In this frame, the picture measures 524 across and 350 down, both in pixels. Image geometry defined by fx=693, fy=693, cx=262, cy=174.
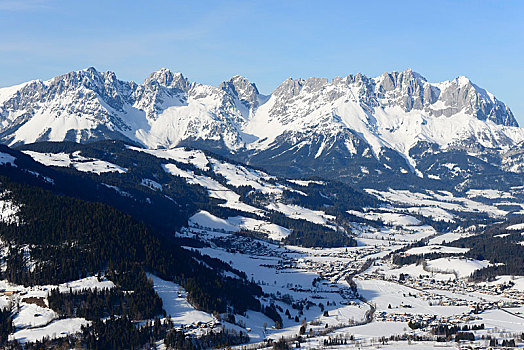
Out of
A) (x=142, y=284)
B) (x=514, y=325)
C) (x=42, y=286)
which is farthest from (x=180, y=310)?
(x=514, y=325)

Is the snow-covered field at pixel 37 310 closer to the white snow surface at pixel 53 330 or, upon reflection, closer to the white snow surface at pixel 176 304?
the white snow surface at pixel 53 330

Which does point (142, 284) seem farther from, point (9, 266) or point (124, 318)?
point (9, 266)

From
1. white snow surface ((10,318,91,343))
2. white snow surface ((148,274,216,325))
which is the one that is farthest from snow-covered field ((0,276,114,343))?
white snow surface ((148,274,216,325))

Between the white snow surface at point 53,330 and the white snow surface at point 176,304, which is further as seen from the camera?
the white snow surface at point 176,304

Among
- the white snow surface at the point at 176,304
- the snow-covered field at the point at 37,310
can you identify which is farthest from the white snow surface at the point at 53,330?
the white snow surface at the point at 176,304

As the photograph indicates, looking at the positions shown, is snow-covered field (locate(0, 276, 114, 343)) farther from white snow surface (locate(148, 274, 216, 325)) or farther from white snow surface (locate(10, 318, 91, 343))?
white snow surface (locate(148, 274, 216, 325))

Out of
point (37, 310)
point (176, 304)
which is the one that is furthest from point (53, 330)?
point (176, 304)

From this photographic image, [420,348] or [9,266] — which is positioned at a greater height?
[9,266]

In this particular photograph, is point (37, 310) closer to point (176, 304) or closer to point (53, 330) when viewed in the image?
point (53, 330)

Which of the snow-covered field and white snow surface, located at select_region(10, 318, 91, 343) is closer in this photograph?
white snow surface, located at select_region(10, 318, 91, 343)

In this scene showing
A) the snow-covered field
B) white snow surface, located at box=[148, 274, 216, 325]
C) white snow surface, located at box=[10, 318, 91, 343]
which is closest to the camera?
white snow surface, located at box=[10, 318, 91, 343]

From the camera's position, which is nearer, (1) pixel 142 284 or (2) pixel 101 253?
(1) pixel 142 284

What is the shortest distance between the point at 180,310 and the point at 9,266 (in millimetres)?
49638

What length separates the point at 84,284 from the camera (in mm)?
175500
